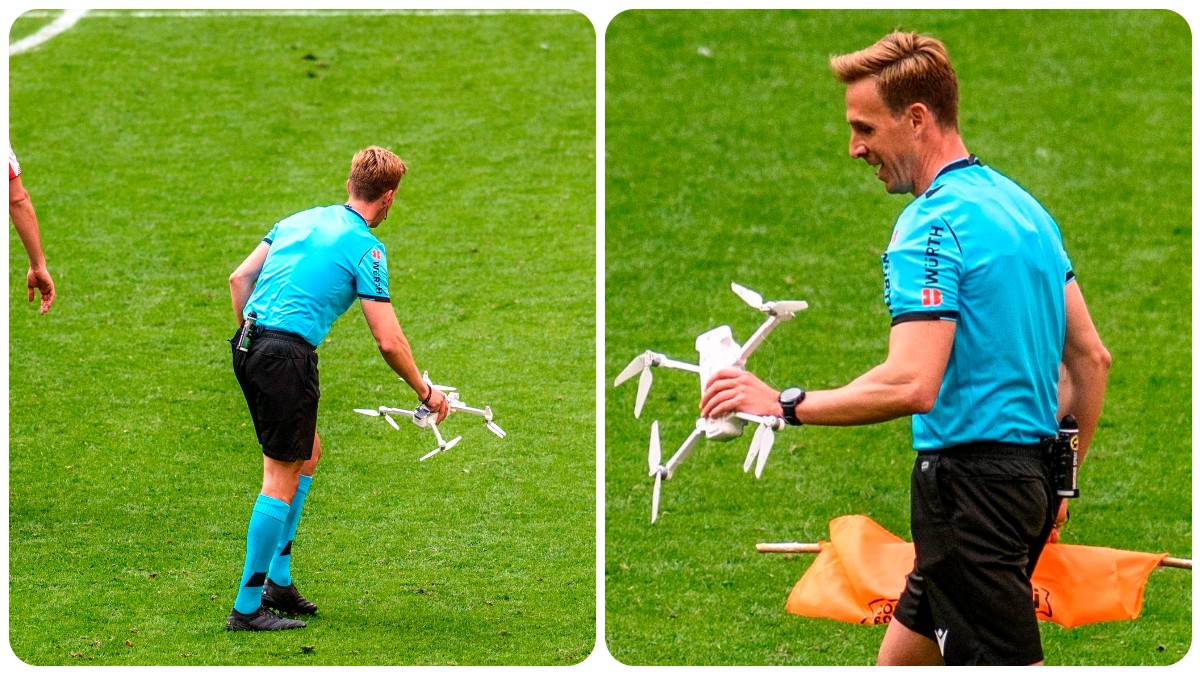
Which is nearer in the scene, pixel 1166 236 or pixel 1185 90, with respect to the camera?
pixel 1166 236

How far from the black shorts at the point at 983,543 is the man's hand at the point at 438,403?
1816 mm

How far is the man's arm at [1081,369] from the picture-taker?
3.34 metres

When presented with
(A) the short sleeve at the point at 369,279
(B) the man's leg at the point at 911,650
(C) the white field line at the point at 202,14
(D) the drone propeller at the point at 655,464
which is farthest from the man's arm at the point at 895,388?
(C) the white field line at the point at 202,14

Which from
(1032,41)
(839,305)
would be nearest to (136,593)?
(839,305)

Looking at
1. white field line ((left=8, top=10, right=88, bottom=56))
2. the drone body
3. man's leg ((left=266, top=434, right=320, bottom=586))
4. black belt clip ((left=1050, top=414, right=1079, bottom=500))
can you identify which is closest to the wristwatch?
the drone body

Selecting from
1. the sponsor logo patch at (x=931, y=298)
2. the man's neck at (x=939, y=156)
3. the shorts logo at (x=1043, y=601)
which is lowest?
the shorts logo at (x=1043, y=601)

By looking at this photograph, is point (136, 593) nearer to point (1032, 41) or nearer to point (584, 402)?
point (584, 402)

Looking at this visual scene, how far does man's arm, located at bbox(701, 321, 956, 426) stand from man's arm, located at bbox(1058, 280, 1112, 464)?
1.62 ft

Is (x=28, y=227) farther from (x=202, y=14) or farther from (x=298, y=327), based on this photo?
(x=202, y=14)

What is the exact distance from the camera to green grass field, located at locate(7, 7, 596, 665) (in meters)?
4.87

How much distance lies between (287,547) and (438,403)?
782mm

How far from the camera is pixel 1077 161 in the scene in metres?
9.27

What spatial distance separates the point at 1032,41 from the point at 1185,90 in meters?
1.11

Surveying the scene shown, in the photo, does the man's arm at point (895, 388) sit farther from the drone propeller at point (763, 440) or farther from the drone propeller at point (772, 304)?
the drone propeller at point (772, 304)
